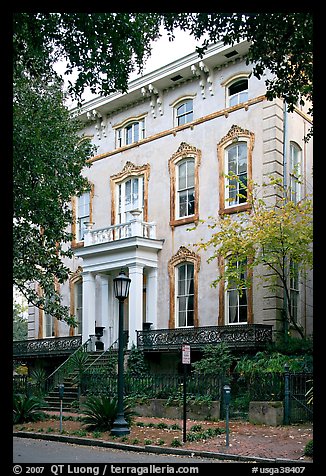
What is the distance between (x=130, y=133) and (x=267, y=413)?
9.51 meters

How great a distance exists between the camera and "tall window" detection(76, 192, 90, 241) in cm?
2036

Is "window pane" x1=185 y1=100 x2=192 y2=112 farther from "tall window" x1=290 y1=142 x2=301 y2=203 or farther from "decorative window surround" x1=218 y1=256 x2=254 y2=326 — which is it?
"decorative window surround" x1=218 y1=256 x2=254 y2=326

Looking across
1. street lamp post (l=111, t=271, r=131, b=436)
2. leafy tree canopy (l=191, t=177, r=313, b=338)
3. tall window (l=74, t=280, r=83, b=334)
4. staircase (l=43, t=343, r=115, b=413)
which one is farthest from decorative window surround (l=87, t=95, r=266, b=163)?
street lamp post (l=111, t=271, r=131, b=436)

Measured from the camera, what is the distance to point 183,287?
18203 millimetres

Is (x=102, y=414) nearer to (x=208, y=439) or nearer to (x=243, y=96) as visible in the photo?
(x=208, y=439)

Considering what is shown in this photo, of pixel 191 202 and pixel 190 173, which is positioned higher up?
pixel 190 173

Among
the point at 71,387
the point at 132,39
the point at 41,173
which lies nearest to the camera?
the point at 132,39

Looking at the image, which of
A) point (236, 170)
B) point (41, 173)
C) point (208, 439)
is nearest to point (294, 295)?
point (236, 170)

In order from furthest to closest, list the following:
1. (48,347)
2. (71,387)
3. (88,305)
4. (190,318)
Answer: (48,347), (88,305), (190,318), (71,387)

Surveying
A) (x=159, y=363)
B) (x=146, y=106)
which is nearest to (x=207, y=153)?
(x=146, y=106)

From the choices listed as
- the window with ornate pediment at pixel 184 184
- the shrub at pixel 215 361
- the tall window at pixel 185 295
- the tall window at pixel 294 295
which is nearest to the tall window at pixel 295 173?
the tall window at pixel 294 295

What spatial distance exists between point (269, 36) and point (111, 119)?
1043 cm

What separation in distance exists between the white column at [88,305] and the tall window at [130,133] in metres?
3.71

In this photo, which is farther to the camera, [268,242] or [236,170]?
[236,170]
